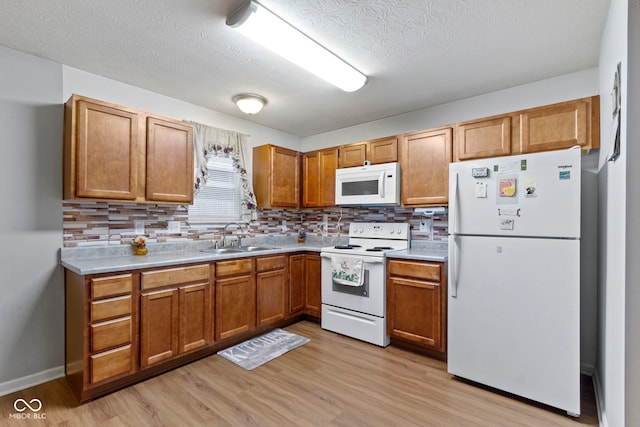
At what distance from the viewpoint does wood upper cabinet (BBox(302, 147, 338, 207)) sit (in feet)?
12.6

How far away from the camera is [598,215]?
2.29 metres

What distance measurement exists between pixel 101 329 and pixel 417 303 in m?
2.43

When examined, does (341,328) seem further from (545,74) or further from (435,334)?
(545,74)

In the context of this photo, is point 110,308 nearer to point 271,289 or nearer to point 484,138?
point 271,289

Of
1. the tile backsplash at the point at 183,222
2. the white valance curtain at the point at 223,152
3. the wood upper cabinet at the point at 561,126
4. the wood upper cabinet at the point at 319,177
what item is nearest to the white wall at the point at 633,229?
the wood upper cabinet at the point at 561,126

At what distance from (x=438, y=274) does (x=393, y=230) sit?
0.91 metres

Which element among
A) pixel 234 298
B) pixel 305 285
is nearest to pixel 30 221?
pixel 234 298

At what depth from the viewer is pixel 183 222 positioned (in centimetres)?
324

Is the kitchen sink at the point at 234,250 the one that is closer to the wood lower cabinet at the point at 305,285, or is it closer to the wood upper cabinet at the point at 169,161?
the wood lower cabinet at the point at 305,285

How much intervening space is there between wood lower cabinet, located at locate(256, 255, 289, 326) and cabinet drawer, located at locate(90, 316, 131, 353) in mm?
1188

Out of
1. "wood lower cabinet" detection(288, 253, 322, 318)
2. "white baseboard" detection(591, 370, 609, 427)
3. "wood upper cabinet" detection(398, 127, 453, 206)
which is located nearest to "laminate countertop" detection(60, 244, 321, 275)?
"wood lower cabinet" detection(288, 253, 322, 318)

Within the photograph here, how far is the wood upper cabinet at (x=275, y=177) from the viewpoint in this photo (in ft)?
12.3

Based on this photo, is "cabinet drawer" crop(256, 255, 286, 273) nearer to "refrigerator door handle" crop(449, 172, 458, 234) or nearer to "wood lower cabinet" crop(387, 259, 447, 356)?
"wood lower cabinet" crop(387, 259, 447, 356)

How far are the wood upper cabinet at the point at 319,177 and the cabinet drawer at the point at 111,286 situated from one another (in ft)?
7.38
